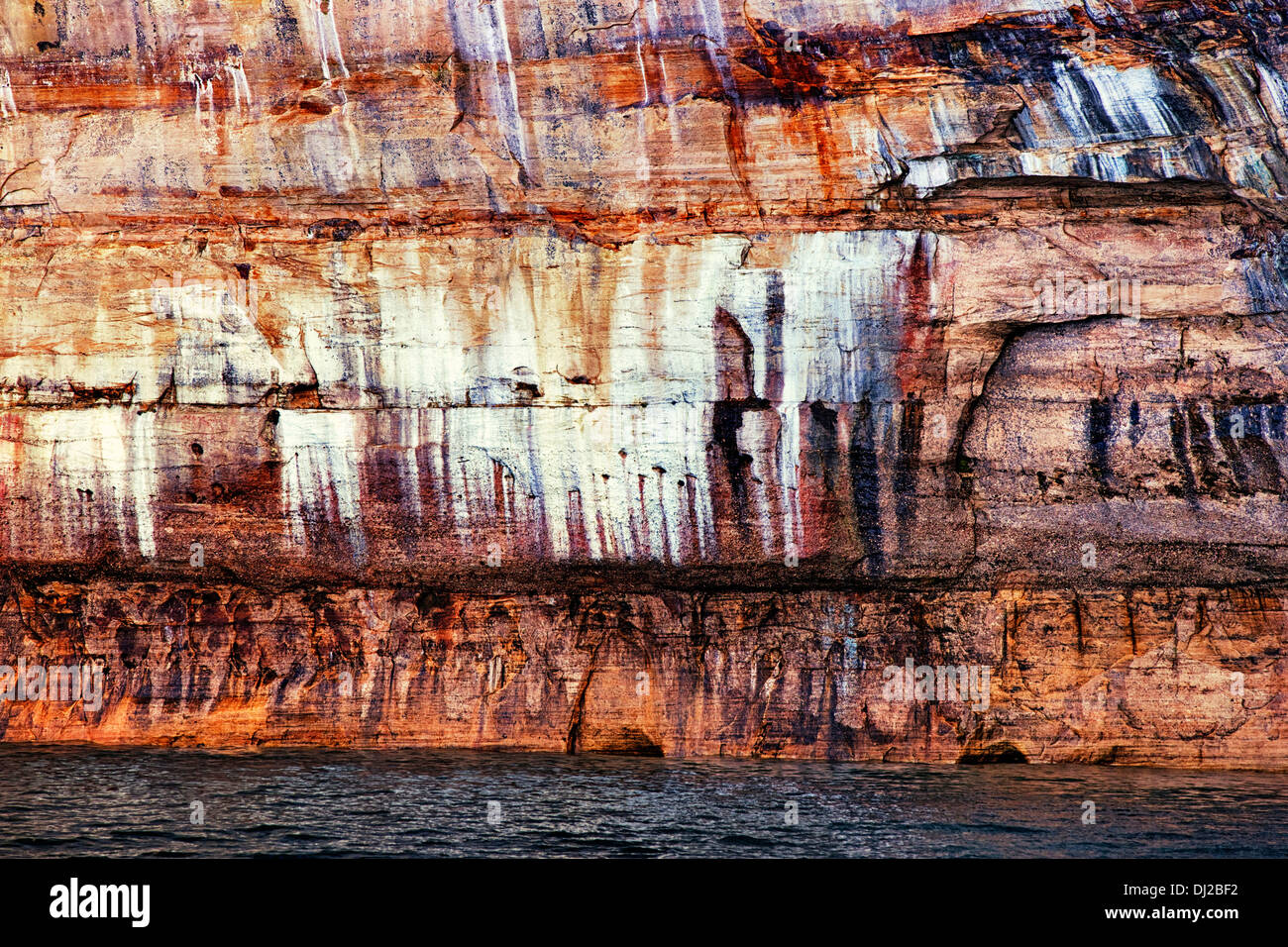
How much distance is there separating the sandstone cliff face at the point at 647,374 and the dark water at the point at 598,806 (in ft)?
2.12

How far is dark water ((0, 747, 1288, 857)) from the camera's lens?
737cm

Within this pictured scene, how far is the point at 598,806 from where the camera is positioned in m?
8.28

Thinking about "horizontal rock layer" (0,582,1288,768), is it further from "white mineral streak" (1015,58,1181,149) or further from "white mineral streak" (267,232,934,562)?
"white mineral streak" (1015,58,1181,149)

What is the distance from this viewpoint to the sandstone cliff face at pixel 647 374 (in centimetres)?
980

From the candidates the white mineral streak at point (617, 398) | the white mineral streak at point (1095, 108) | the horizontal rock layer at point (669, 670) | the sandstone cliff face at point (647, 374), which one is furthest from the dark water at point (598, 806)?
the white mineral streak at point (1095, 108)

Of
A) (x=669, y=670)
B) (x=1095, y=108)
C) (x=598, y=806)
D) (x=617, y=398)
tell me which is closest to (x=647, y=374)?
(x=617, y=398)

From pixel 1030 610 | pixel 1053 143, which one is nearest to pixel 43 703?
pixel 1030 610

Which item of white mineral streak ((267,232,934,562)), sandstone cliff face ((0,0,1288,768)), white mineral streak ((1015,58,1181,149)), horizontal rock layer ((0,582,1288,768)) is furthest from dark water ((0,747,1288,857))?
white mineral streak ((1015,58,1181,149))

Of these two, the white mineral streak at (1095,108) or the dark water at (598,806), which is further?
the white mineral streak at (1095,108)

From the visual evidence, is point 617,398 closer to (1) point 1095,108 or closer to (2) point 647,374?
(2) point 647,374

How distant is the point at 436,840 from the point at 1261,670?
6657 millimetres

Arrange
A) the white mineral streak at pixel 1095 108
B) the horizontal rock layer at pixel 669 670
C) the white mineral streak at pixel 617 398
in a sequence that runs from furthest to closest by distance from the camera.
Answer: the white mineral streak at pixel 617 398 < the horizontal rock layer at pixel 669 670 < the white mineral streak at pixel 1095 108

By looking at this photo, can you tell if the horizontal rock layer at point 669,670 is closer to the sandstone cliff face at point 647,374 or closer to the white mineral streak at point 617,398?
the sandstone cliff face at point 647,374

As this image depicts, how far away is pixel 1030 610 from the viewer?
9.93 metres
